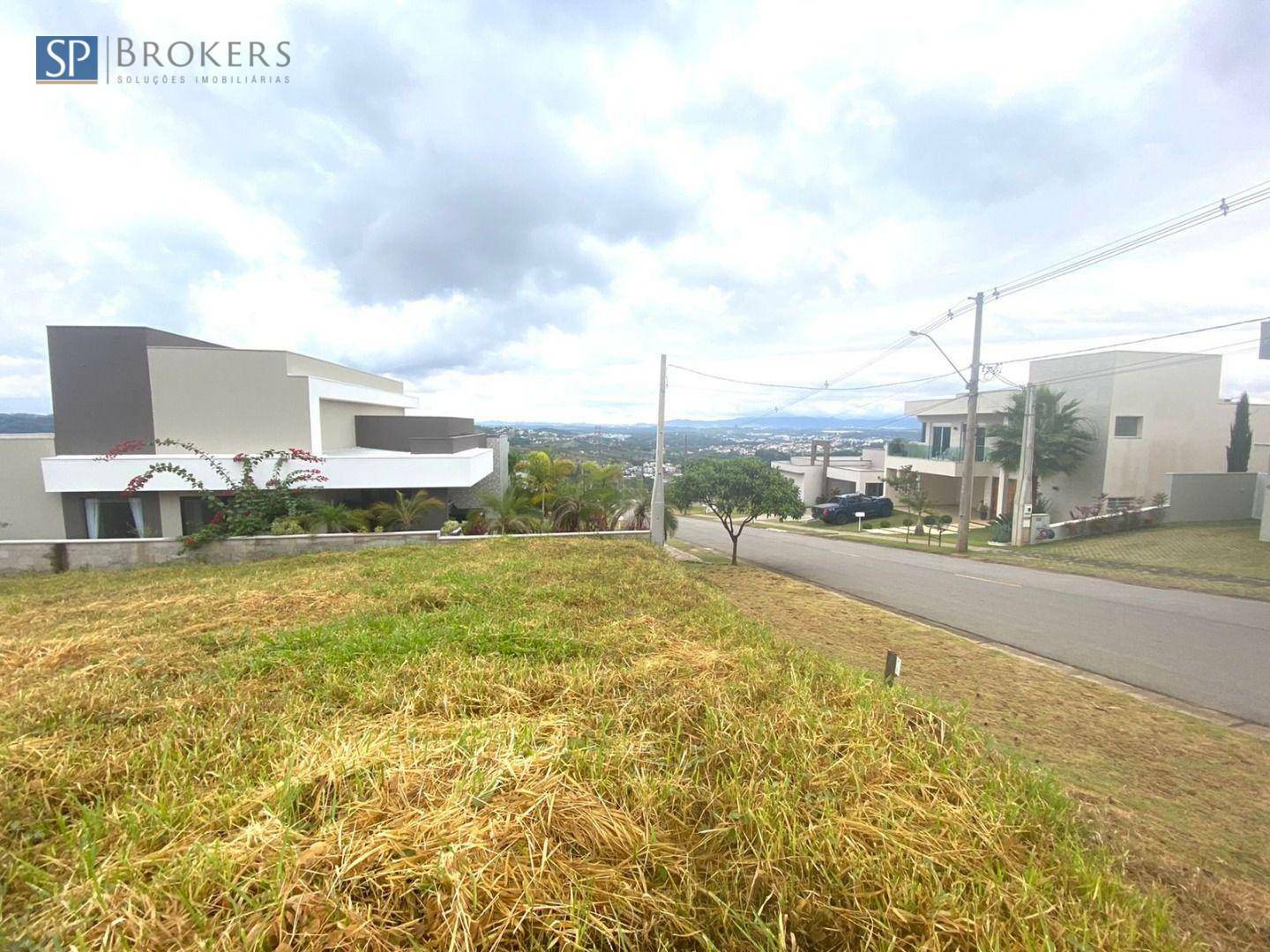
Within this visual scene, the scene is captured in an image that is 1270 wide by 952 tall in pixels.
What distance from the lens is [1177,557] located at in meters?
16.4

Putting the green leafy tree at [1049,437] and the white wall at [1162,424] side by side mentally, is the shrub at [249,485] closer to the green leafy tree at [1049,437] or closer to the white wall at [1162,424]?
the green leafy tree at [1049,437]

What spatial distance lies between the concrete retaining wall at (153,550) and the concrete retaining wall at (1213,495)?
26.6 m

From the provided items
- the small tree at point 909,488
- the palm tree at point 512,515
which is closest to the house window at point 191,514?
the palm tree at point 512,515

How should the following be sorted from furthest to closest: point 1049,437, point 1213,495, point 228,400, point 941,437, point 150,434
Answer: point 941,437 → point 1049,437 → point 1213,495 → point 228,400 → point 150,434

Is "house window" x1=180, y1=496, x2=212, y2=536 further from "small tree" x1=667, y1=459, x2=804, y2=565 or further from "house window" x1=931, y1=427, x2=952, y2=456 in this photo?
"house window" x1=931, y1=427, x2=952, y2=456

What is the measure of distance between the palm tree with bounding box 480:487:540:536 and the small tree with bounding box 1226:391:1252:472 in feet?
99.7

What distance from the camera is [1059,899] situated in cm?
215

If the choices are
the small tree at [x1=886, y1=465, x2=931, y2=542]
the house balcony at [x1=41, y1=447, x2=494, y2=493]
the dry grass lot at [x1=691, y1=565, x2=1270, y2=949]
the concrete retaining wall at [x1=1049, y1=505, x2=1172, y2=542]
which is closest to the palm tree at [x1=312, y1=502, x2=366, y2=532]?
the house balcony at [x1=41, y1=447, x2=494, y2=493]

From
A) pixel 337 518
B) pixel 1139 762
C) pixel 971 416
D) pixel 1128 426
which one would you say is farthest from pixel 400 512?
pixel 1128 426

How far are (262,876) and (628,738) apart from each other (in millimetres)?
1730

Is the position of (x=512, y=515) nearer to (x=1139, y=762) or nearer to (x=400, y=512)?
(x=400, y=512)

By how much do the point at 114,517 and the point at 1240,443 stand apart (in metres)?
41.8

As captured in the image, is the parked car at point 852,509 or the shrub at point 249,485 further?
the parked car at point 852,509

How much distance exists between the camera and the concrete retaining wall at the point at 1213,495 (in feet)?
70.0
